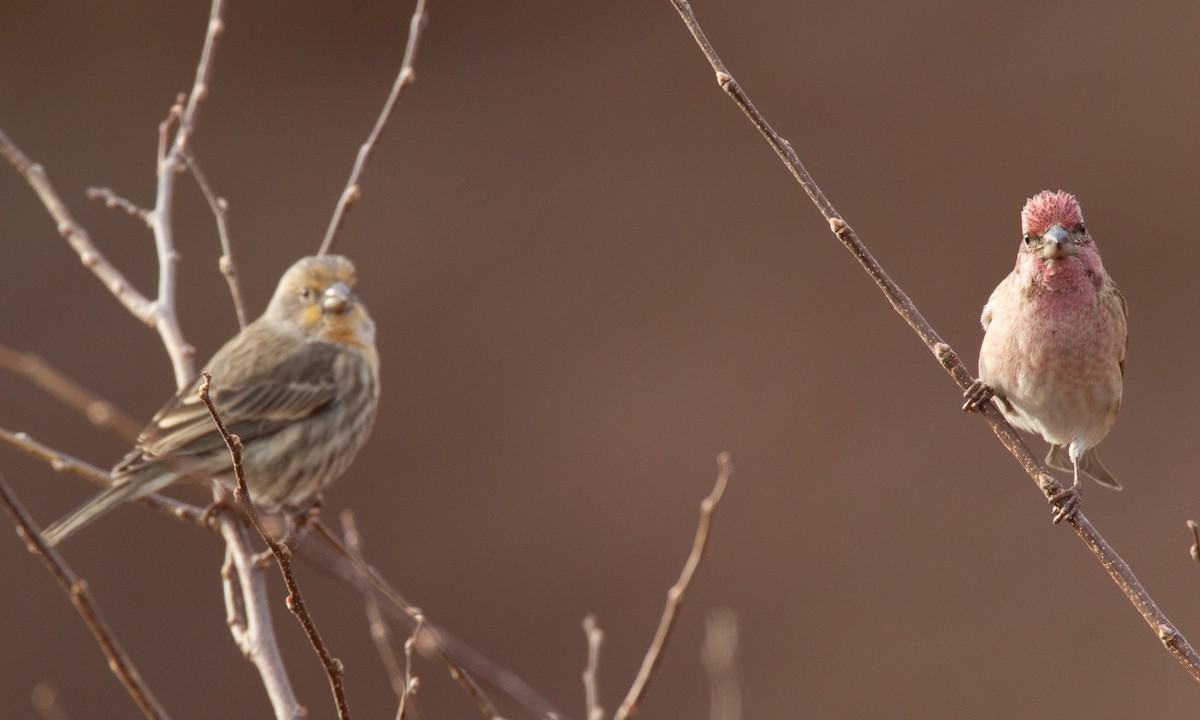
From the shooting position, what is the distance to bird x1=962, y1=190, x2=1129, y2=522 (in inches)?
140

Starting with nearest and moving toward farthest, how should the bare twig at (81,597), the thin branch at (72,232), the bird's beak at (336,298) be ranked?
the bare twig at (81,597), the thin branch at (72,232), the bird's beak at (336,298)

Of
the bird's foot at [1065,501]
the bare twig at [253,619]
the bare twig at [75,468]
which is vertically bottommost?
the bird's foot at [1065,501]

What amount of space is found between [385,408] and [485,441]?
74cm

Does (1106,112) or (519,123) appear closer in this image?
(1106,112)

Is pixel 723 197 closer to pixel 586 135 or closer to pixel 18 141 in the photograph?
pixel 586 135

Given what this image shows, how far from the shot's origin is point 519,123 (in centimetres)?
951

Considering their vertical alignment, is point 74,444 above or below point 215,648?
above

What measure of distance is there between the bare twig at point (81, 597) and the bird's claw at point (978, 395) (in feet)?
6.75

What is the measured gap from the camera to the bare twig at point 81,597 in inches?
84.3

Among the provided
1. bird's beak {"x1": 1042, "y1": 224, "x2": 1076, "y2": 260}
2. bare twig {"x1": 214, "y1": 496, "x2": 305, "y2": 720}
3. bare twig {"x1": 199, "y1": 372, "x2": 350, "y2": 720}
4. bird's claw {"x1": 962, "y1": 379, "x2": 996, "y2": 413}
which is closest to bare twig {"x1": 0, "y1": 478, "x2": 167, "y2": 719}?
bare twig {"x1": 199, "y1": 372, "x2": 350, "y2": 720}

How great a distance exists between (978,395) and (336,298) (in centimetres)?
286

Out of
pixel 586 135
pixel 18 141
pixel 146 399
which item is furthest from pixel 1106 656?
pixel 18 141

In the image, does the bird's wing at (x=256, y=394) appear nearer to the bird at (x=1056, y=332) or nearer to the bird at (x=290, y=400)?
the bird at (x=290, y=400)

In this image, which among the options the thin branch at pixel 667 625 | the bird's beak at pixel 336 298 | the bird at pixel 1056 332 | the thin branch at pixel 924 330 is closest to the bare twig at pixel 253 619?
the thin branch at pixel 667 625
